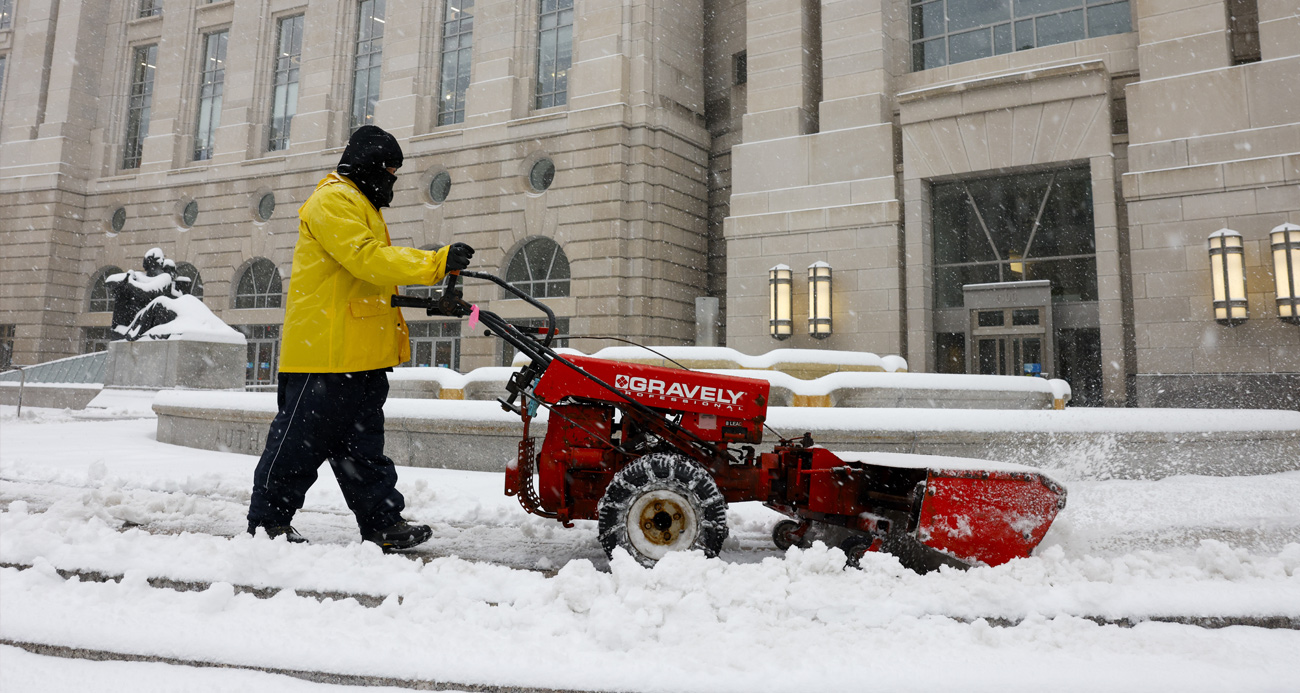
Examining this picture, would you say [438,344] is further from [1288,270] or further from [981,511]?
[981,511]

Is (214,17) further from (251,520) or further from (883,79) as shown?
(251,520)

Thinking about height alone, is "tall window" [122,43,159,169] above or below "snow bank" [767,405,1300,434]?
above

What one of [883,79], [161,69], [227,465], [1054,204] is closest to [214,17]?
[161,69]

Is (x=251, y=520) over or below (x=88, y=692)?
over

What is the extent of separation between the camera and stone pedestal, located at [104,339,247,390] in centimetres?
1402

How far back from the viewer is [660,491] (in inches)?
129

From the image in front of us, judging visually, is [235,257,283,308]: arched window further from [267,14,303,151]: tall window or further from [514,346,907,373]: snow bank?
[514,346,907,373]: snow bank

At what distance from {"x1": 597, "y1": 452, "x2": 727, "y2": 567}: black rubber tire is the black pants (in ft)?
4.06

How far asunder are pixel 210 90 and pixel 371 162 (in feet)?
97.9

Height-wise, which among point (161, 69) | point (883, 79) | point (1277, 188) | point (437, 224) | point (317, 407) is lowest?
point (317, 407)

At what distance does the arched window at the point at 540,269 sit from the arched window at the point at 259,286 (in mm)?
9391

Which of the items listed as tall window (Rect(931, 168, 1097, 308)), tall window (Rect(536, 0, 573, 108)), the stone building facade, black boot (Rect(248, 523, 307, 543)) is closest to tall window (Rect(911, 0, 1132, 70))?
the stone building facade

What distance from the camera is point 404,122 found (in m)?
22.5

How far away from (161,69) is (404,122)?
12.9 m
